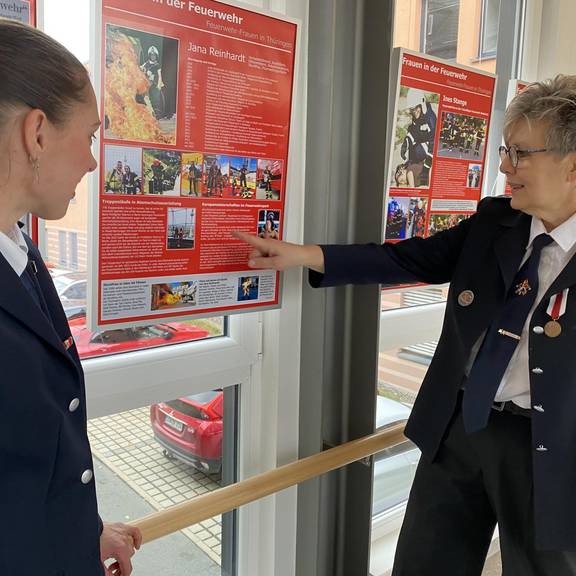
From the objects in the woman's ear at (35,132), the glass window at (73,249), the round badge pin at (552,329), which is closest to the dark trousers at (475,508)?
the round badge pin at (552,329)

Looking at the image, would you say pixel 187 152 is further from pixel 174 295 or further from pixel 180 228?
pixel 174 295

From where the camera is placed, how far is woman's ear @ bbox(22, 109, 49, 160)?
808mm

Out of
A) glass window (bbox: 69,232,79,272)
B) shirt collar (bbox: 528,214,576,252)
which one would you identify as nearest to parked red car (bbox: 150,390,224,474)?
glass window (bbox: 69,232,79,272)

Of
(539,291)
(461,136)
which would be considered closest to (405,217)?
(461,136)

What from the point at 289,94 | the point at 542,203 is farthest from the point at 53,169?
the point at 542,203

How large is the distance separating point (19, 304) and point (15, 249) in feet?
0.40

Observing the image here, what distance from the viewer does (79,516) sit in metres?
0.93

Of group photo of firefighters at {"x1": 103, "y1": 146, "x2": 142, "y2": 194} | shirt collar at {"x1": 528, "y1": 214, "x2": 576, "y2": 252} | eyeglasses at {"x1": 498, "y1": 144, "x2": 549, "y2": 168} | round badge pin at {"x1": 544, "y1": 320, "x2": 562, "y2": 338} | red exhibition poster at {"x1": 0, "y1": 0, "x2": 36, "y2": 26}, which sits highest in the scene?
red exhibition poster at {"x1": 0, "y1": 0, "x2": 36, "y2": 26}

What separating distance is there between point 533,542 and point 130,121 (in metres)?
1.49

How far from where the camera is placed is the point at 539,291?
1487 mm

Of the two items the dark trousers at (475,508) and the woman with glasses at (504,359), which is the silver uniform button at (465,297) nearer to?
the woman with glasses at (504,359)

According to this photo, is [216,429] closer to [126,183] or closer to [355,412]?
[355,412]

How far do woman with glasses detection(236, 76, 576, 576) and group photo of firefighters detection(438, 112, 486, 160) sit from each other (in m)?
0.56

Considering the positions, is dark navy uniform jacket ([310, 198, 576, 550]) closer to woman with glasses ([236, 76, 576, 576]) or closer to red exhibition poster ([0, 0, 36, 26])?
woman with glasses ([236, 76, 576, 576])
